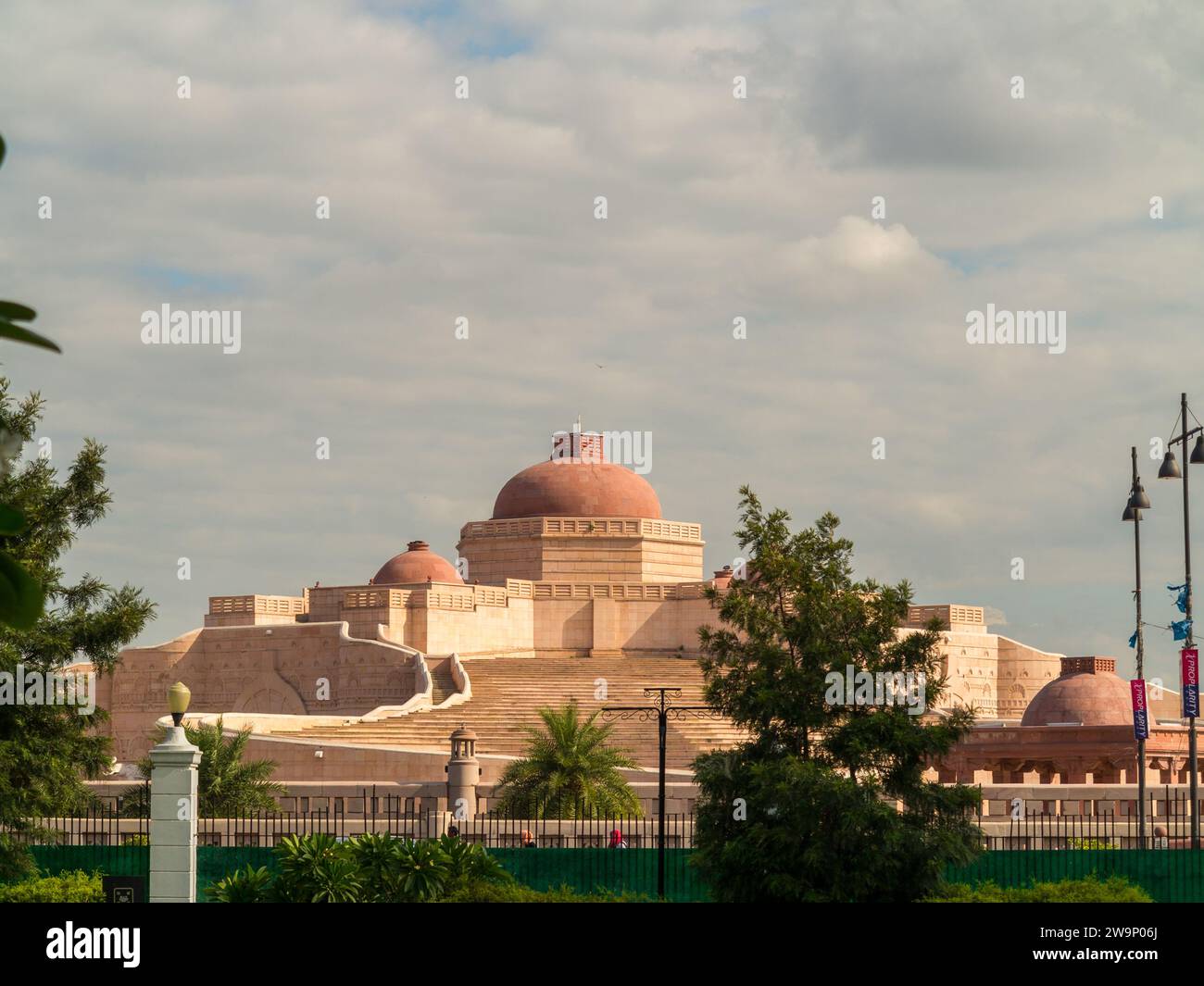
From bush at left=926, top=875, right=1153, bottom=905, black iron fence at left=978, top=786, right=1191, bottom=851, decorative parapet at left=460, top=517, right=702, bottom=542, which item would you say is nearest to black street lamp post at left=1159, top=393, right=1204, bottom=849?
black iron fence at left=978, top=786, right=1191, bottom=851

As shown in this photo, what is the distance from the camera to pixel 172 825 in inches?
672

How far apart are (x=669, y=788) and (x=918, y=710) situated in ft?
42.4

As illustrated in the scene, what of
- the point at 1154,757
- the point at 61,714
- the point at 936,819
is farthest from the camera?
the point at 1154,757

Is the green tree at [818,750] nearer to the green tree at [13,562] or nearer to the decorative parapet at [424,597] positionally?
the green tree at [13,562]

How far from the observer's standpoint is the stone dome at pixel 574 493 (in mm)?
52219

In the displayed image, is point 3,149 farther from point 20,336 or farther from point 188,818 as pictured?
point 188,818

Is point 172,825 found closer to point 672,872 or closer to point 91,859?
point 91,859

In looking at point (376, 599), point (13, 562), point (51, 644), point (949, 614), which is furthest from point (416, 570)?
point (13, 562)

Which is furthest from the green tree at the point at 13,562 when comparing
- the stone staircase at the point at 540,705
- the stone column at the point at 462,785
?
the stone staircase at the point at 540,705

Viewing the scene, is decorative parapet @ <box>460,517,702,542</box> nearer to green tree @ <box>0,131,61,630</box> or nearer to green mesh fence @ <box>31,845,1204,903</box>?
green mesh fence @ <box>31,845,1204,903</box>

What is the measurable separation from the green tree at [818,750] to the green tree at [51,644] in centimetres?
647
